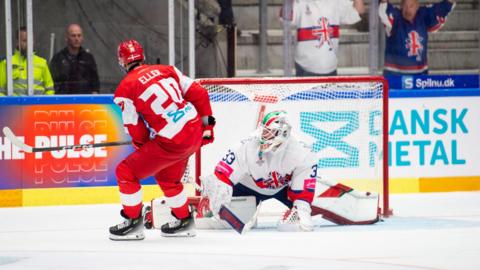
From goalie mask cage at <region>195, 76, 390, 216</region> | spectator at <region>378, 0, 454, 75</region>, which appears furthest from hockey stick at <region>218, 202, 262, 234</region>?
spectator at <region>378, 0, 454, 75</region>

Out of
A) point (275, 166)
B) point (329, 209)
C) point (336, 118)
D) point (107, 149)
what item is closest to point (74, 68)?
point (107, 149)

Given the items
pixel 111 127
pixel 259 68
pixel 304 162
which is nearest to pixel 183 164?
pixel 304 162

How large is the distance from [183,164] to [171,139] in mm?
310

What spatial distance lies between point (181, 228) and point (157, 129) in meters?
0.64

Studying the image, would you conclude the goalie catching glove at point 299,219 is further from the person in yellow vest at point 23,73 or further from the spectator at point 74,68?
the person in yellow vest at point 23,73

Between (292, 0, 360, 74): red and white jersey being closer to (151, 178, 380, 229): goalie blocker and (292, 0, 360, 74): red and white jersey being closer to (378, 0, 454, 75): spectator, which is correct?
(378, 0, 454, 75): spectator

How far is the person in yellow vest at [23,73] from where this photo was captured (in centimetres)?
877

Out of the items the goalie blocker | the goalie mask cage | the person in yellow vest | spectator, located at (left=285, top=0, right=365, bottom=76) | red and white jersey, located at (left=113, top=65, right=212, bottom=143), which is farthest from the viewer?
spectator, located at (left=285, top=0, right=365, bottom=76)

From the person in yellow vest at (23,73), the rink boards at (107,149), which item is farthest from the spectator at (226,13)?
the person in yellow vest at (23,73)

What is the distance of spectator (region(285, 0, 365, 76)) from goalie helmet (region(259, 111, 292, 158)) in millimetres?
2423

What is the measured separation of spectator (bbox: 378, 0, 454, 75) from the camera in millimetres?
9633

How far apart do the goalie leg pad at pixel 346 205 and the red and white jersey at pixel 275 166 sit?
303 millimetres

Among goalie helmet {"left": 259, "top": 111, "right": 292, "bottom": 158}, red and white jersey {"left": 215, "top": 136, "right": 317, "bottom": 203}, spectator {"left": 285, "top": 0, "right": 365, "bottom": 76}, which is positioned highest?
spectator {"left": 285, "top": 0, "right": 365, "bottom": 76}

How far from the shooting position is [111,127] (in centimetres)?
884
